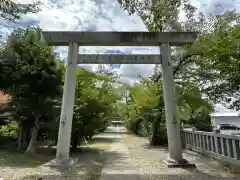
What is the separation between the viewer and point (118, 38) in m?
7.48

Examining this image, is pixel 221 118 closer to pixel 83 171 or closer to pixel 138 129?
pixel 138 129

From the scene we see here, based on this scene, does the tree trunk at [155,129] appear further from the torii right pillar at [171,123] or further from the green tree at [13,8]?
the green tree at [13,8]

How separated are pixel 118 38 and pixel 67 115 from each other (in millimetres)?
3097

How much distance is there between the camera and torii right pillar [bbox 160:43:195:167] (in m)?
6.91

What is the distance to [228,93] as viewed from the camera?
736 centimetres

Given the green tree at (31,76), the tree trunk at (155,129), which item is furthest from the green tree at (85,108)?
the tree trunk at (155,129)

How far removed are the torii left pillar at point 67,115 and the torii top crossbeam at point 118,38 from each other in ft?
1.12

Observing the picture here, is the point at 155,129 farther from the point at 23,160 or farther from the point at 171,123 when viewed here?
the point at 23,160

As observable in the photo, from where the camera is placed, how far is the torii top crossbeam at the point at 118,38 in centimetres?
748

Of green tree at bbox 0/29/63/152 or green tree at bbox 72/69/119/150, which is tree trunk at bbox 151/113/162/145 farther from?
green tree at bbox 0/29/63/152

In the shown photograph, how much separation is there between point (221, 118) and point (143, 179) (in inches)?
1553

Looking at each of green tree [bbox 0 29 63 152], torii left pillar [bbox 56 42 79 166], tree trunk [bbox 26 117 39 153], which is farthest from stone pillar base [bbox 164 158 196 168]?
tree trunk [bbox 26 117 39 153]

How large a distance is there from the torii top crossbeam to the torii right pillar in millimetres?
583

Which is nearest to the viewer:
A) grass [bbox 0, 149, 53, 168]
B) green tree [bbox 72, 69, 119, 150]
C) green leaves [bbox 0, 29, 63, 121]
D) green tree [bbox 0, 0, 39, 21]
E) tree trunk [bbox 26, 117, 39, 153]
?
green tree [bbox 0, 0, 39, 21]
